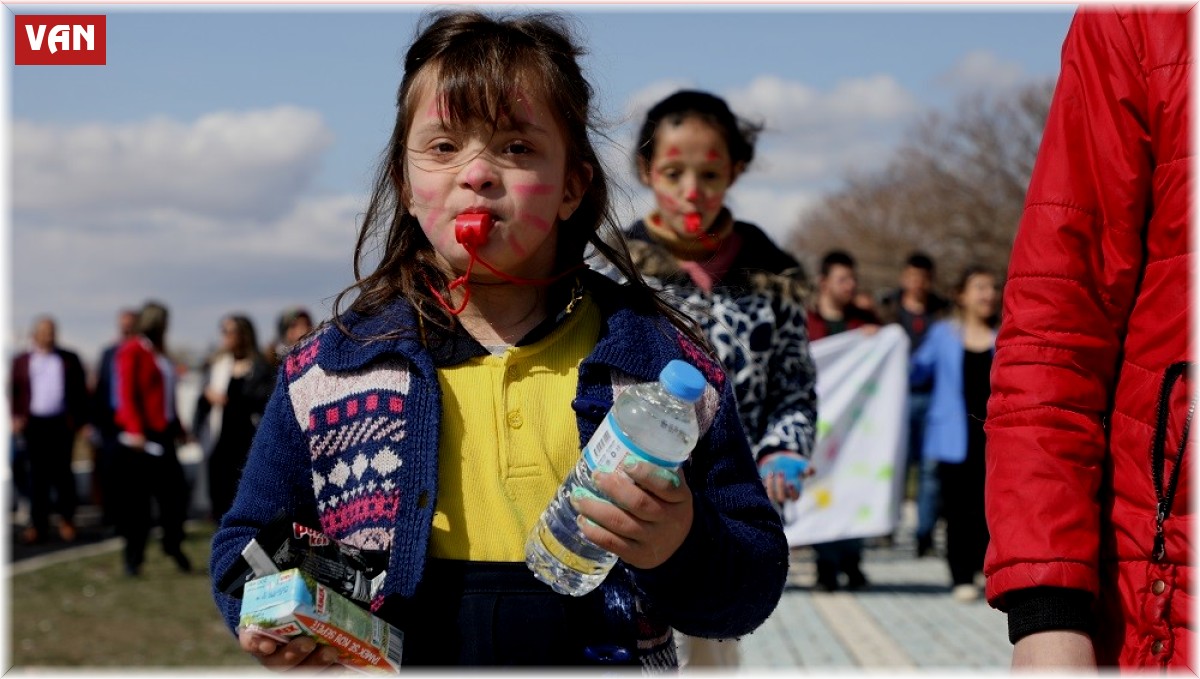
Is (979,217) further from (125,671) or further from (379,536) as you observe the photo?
(379,536)

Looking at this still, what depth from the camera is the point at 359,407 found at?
263cm

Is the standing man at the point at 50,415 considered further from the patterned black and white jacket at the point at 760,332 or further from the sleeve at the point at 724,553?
the sleeve at the point at 724,553

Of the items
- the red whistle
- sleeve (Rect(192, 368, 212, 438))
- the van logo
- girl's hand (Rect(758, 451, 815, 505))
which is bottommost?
sleeve (Rect(192, 368, 212, 438))

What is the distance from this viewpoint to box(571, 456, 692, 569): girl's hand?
2.23m

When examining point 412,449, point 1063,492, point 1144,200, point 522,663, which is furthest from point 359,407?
point 1144,200

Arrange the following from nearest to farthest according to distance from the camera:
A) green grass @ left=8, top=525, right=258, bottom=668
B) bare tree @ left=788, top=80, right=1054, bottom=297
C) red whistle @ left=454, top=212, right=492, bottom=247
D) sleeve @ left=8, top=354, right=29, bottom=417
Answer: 1. red whistle @ left=454, top=212, right=492, bottom=247
2. green grass @ left=8, top=525, right=258, bottom=668
3. sleeve @ left=8, top=354, right=29, bottom=417
4. bare tree @ left=788, top=80, right=1054, bottom=297

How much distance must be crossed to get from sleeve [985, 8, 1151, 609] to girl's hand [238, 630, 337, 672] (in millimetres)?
1044

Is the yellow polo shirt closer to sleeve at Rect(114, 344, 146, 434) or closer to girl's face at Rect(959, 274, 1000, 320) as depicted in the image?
Result: girl's face at Rect(959, 274, 1000, 320)

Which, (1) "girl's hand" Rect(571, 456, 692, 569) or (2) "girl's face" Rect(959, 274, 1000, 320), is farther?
(2) "girl's face" Rect(959, 274, 1000, 320)

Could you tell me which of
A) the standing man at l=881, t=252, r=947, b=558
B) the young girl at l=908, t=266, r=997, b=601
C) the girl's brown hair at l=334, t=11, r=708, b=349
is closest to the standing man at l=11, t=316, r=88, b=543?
the standing man at l=881, t=252, r=947, b=558

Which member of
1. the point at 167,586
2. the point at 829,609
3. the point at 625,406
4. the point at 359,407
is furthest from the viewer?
the point at 167,586

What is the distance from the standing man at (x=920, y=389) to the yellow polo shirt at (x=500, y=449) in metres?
9.49

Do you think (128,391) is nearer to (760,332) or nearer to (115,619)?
(115,619)

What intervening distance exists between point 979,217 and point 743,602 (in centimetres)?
3933
